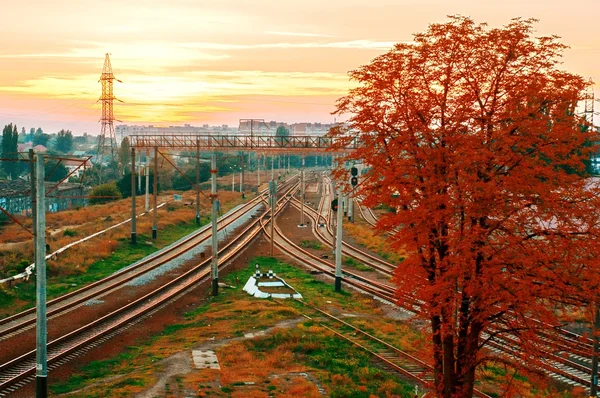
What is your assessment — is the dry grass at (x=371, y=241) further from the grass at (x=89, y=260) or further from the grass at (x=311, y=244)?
the grass at (x=89, y=260)

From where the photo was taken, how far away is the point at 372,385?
20.8 metres

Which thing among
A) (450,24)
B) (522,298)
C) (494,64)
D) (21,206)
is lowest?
(21,206)

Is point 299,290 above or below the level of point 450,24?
below

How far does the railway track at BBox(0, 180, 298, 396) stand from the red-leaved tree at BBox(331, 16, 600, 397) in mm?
12604

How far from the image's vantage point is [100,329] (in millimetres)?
27094

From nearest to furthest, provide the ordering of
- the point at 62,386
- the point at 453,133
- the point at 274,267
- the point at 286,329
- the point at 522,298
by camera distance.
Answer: the point at 522,298 → the point at 453,133 → the point at 62,386 → the point at 286,329 → the point at 274,267

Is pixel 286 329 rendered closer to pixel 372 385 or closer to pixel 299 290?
pixel 372 385

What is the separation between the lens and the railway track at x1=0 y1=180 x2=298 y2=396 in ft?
68.7

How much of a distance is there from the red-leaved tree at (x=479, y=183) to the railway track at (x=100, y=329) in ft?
41.4

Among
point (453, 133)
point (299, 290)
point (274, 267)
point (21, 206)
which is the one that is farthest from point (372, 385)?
point (21, 206)

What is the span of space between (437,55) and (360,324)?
1477 cm

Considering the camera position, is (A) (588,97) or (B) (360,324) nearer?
(A) (588,97)

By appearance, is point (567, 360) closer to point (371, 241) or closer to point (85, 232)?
point (371, 241)

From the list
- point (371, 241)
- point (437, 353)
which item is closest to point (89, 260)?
point (371, 241)
